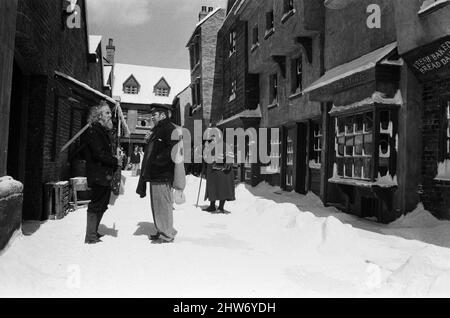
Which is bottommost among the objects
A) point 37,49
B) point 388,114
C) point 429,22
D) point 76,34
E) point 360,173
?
point 360,173

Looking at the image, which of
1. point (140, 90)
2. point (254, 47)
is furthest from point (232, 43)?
point (140, 90)

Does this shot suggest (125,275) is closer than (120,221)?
Yes

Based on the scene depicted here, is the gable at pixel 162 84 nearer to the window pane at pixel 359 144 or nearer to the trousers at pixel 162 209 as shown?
the window pane at pixel 359 144

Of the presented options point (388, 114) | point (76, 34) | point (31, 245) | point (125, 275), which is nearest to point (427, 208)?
point (388, 114)

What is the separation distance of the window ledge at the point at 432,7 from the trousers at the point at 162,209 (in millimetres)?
5049

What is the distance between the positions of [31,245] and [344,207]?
23.2 ft

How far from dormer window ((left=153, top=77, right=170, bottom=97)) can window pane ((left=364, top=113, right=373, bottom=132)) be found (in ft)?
118

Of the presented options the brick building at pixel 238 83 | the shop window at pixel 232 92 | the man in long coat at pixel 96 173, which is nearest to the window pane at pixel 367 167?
the man in long coat at pixel 96 173

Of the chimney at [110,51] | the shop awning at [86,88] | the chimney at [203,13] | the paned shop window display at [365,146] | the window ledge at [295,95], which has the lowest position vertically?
the paned shop window display at [365,146]

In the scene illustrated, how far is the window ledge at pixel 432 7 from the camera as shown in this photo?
5945 millimetres

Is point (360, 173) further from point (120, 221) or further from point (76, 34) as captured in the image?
point (76, 34)

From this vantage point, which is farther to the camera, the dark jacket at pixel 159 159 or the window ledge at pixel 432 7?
the window ledge at pixel 432 7

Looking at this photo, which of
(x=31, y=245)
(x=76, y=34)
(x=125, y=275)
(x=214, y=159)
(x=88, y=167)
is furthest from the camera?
(x=76, y=34)

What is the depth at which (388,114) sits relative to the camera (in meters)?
7.66
